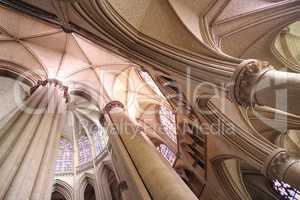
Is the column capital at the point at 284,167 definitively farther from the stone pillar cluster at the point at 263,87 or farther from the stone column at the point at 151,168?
the stone column at the point at 151,168

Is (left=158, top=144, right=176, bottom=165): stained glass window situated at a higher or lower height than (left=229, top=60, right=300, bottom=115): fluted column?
higher

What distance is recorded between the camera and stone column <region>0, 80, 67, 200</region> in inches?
185

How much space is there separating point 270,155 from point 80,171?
9225 mm

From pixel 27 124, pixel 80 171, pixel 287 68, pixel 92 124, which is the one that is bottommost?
pixel 287 68

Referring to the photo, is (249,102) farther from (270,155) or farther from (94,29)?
(94,29)

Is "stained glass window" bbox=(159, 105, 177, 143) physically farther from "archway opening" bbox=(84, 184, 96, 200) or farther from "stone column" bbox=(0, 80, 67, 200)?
"stone column" bbox=(0, 80, 67, 200)

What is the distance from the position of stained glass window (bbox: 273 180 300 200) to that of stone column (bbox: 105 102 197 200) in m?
5.08

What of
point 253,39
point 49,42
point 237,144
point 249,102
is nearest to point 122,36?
point 249,102

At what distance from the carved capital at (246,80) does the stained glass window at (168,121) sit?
7.28m

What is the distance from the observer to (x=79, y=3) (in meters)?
5.19

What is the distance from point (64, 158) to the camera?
14289 mm

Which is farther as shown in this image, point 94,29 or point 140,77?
point 140,77

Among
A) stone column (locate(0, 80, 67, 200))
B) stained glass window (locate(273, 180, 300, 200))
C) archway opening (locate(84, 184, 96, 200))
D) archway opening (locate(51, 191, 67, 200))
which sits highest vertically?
archway opening (locate(51, 191, 67, 200))

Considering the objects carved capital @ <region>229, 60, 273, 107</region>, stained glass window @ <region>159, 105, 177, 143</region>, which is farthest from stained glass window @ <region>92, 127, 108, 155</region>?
carved capital @ <region>229, 60, 273, 107</region>
